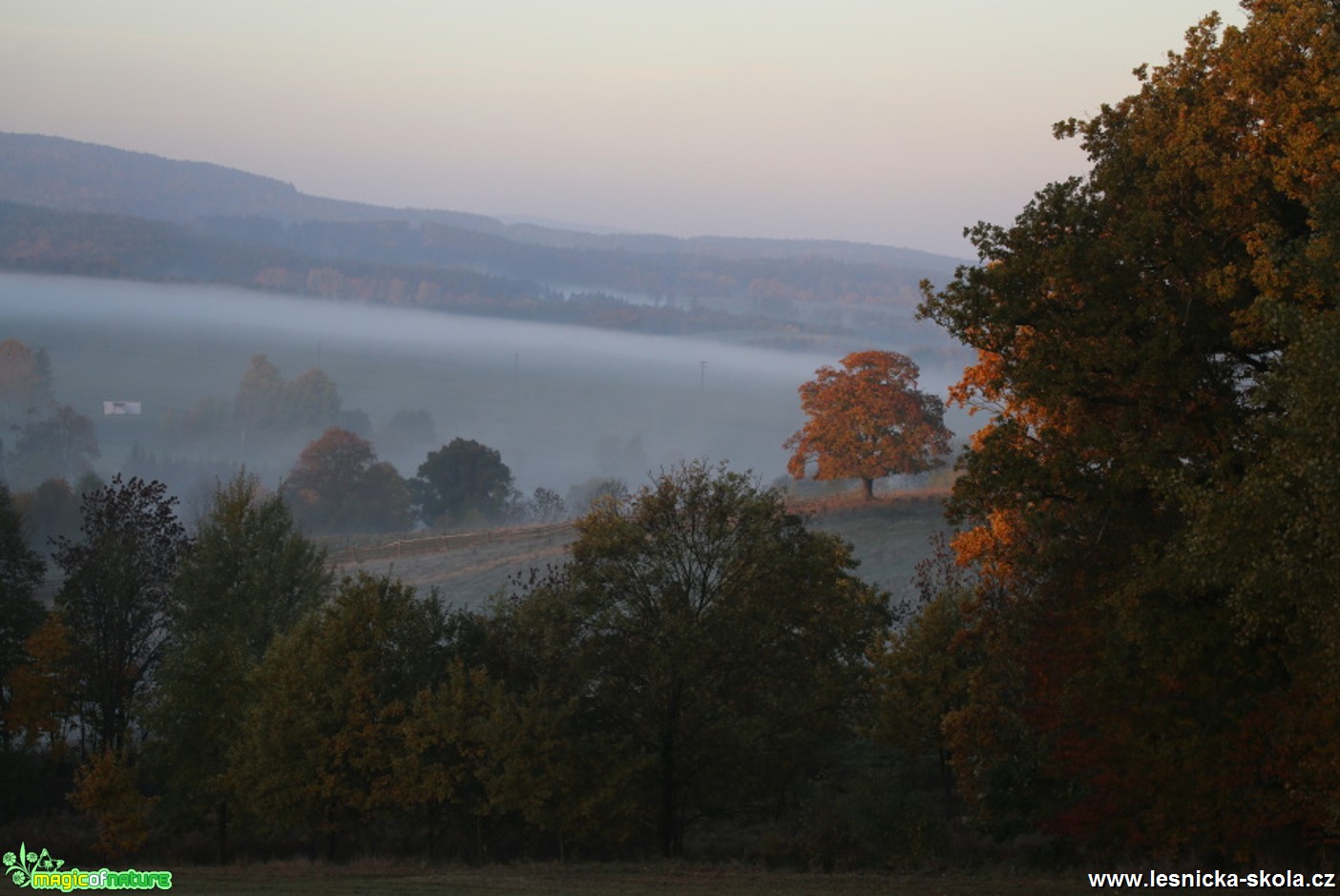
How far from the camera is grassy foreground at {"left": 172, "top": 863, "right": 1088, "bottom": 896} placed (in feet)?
64.6

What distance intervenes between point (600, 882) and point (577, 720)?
7.30 m

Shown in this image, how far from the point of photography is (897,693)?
3222 centimetres

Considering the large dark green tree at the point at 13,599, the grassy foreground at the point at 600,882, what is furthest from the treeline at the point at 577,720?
the large dark green tree at the point at 13,599

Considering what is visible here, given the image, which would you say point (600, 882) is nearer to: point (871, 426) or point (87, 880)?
point (87, 880)

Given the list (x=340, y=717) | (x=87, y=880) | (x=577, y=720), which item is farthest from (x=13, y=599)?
(x=577, y=720)

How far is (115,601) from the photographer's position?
143 feet

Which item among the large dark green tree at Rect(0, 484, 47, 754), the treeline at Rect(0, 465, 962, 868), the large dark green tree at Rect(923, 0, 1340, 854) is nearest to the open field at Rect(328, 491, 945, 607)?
the large dark green tree at Rect(0, 484, 47, 754)

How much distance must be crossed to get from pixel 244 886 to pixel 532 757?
6982 millimetres

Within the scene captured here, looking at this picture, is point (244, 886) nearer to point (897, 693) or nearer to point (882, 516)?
point (897, 693)

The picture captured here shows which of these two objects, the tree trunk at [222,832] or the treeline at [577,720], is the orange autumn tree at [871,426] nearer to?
the treeline at [577,720]

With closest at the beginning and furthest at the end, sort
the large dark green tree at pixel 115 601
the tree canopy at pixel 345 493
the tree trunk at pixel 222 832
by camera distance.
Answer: the tree trunk at pixel 222 832 < the large dark green tree at pixel 115 601 < the tree canopy at pixel 345 493

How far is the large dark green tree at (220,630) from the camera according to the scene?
32188mm

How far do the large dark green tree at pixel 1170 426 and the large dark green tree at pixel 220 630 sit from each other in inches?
798

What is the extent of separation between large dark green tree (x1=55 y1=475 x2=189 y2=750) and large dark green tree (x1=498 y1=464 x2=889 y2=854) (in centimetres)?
2048
